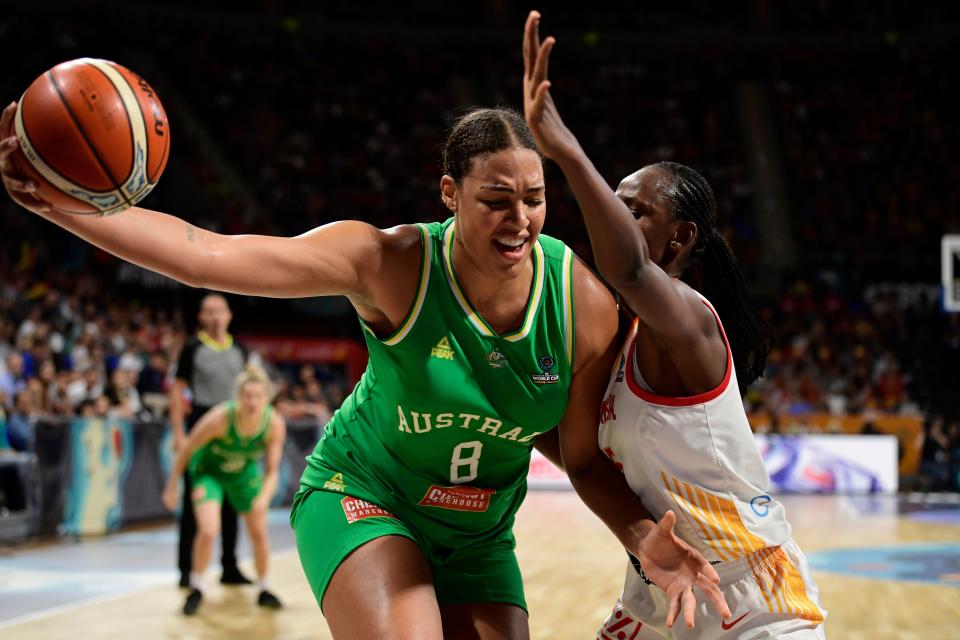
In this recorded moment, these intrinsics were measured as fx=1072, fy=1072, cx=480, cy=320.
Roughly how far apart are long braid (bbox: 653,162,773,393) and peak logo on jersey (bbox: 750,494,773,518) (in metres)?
0.49

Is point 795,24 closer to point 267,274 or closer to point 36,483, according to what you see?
point 36,483

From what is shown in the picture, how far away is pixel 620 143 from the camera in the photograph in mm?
23391

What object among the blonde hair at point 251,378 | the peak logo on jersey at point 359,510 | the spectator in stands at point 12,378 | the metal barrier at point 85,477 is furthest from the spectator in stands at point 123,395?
the peak logo on jersey at point 359,510

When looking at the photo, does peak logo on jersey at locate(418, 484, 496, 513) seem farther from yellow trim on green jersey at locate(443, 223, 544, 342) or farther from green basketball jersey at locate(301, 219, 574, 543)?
yellow trim on green jersey at locate(443, 223, 544, 342)

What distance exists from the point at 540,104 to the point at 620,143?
70.6ft

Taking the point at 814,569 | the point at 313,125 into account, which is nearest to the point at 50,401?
the point at 814,569

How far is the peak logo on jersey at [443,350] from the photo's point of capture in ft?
9.14

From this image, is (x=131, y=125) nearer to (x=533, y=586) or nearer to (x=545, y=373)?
(x=545, y=373)

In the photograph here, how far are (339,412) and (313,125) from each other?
20.6 m

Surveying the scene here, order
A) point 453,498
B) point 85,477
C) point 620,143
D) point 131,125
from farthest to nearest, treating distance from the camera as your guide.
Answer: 1. point 620,143
2. point 85,477
3. point 453,498
4. point 131,125

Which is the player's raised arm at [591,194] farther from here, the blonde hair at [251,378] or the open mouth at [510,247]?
the blonde hair at [251,378]

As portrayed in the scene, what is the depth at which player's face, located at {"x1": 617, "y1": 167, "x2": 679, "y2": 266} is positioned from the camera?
2.87m

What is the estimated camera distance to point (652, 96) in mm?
24516

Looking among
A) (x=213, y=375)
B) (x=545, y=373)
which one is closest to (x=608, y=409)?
(x=545, y=373)
